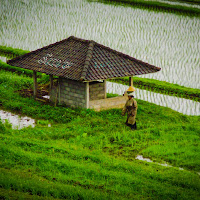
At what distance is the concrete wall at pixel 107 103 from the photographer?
10789 mm

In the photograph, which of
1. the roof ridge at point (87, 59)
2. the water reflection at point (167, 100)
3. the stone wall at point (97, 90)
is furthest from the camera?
the stone wall at point (97, 90)

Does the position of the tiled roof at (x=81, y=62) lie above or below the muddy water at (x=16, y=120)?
above

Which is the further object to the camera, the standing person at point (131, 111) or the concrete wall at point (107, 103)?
the concrete wall at point (107, 103)

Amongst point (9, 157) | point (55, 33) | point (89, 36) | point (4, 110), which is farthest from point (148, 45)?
point (9, 157)

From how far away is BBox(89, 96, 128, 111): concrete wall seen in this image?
425 inches

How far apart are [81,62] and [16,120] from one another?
7.15 feet

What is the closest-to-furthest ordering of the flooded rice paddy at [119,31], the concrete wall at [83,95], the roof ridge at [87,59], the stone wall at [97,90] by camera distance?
1. the roof ridge at [87,59]
2. the concrete wall at [83,95]
3. the stone wall at [97,90]
4. the flooded rice paddy at [119,31]

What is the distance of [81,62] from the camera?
1088 centimetres

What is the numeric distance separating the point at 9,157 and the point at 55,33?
11.0m

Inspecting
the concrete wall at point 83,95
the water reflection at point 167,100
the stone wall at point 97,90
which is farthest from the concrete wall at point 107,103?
the water reflection at point 167,100

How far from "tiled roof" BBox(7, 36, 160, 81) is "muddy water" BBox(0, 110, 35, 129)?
1337mm

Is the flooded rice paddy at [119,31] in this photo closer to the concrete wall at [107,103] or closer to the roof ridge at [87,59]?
the concrete wall at [107,103]

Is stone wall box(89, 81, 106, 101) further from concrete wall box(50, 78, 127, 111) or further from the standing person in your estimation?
the standing person

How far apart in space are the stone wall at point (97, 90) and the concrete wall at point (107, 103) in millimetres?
587
